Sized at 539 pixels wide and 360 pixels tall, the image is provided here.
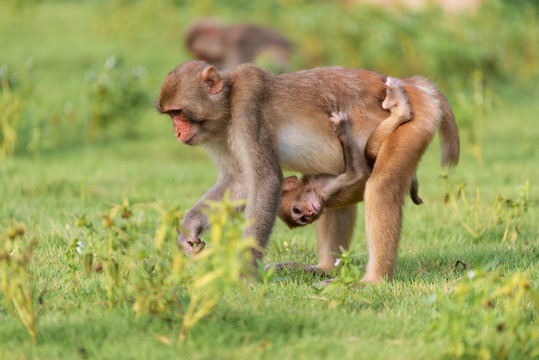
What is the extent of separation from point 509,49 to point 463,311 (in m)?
12.0

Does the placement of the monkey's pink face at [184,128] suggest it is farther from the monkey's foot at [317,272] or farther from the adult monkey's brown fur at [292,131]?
the monkey's foot at [317,272]

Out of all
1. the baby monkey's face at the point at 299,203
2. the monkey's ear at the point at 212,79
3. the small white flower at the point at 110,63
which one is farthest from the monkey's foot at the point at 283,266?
the small white flower at the point at 110,63

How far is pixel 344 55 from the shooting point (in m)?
14.7

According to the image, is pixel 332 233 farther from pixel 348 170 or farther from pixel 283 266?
pixel 348 170

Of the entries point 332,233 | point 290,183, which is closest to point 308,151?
point 290,183

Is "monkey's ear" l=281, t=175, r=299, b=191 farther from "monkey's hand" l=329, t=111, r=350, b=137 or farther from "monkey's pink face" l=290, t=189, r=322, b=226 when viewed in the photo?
"monkey's hand" l=329, t=111, r=350, b=137

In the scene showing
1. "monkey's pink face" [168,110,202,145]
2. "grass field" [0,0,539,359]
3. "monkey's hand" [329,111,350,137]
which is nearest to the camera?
"grass field" [0,0,539,359]

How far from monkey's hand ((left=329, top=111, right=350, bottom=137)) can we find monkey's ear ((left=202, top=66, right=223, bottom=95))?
31.9 inches

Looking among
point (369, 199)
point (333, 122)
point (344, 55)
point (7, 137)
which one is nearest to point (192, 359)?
point (369, 199)

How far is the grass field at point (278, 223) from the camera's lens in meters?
3.81

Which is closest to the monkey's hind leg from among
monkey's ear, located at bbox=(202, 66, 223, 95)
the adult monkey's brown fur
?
the adult monkey's brown fur

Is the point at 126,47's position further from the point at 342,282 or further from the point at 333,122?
the point at 342,282

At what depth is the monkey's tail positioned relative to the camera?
5.53 m

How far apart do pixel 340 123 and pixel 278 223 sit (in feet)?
8.43
